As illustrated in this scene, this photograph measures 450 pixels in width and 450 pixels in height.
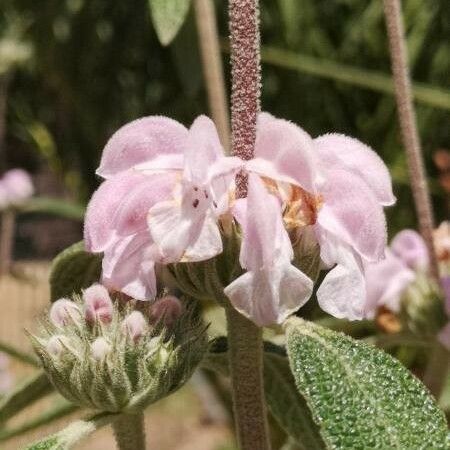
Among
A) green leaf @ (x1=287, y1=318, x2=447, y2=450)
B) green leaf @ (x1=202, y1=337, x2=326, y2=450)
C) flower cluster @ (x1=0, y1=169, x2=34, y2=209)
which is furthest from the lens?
flower cluster @ (x1=0, y1=169, x2=34, y2=209)

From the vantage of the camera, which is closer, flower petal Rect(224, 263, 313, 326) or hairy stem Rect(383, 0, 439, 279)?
flower petal Rect(224, 263, 313, 326)

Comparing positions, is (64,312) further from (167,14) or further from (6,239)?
(6,239)

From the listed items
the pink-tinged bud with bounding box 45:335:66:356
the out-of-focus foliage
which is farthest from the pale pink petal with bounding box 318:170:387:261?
the out-of-focus foliage

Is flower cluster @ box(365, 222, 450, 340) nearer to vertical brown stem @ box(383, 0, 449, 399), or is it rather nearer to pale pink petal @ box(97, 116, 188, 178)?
vertical brown stem @ box(383, 0, 449, 399)

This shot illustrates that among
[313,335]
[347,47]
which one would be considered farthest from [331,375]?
[347,47]

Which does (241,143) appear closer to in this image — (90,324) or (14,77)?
(90,324)

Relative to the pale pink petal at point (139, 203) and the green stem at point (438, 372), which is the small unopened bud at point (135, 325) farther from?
the green stem at point (438, 372)

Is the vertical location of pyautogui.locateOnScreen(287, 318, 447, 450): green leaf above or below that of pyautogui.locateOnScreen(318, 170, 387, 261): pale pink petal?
below

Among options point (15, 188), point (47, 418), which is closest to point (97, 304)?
point (47, 418)
